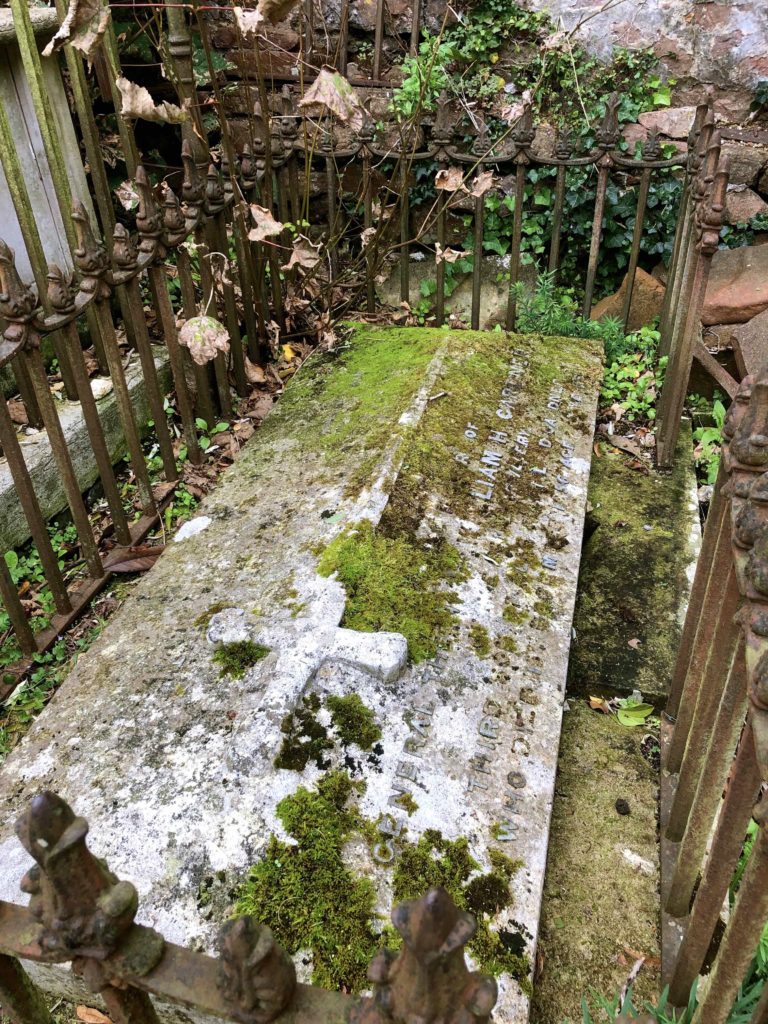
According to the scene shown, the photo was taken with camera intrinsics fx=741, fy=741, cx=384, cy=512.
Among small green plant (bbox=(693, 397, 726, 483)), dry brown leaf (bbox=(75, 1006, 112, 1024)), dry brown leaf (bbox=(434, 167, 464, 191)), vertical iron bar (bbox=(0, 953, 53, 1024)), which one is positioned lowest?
small green plant (bbox=(693, 397, 726, 483))

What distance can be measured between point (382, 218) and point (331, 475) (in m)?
2.42

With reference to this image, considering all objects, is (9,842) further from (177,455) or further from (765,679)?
(177,455)

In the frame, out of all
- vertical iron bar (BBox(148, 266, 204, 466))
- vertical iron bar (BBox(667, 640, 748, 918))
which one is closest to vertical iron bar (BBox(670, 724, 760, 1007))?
vertical iron bar (BBox(667, 640, 748, 918))

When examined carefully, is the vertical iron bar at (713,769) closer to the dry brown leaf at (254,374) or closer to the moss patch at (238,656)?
the moss patch at (238,656)

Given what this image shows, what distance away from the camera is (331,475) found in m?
2.68

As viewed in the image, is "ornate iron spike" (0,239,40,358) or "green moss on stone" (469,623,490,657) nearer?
"green moss on stone" (469,623,490,657)

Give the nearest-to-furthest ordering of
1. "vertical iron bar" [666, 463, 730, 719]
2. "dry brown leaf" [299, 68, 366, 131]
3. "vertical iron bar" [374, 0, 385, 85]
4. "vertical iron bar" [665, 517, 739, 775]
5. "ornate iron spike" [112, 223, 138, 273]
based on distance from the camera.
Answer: "vertical iron bar" [665, 517, 739, 775]
"vertical iron bar" [666, 463, 730, 719]
"ornate iron spike" [112, 223, 138, 273]
"dry brown leaf" [299, 68, 366, 131]
"vertical iron bar" [374, 0, 385, 85]

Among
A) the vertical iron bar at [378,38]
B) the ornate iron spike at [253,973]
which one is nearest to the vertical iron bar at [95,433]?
the ornate iron spike at [253,973]

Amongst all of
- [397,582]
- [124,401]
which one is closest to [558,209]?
[124,401]

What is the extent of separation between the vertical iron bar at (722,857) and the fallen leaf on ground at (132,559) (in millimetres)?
2219

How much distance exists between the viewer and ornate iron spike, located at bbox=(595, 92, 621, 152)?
3.96 metres

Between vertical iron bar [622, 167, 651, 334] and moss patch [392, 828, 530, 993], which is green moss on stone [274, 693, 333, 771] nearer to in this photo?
moss patch [392, 828, 530, 993]

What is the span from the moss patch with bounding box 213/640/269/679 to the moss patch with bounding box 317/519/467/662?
0.83ft

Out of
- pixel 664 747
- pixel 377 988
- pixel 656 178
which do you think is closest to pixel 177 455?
pixel 664 747
